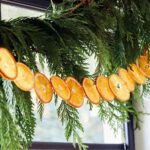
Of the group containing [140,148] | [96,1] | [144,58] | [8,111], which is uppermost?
[96,1]

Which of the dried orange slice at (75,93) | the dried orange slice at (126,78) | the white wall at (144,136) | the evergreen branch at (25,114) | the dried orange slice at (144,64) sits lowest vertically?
the white wall at (144,136)

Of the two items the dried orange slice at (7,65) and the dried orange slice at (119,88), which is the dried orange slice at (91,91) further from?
the dried orange slice at (7,65)

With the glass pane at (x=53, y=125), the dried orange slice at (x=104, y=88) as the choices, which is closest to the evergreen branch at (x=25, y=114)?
the dried orange slice at (x=104, y=88)

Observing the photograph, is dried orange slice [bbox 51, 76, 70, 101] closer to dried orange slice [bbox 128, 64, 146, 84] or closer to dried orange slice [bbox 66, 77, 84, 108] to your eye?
dried orange slice [bbox 66, 77, 84, 108]

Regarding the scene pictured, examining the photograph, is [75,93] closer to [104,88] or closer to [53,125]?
[104,88]

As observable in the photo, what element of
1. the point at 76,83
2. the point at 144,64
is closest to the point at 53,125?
the point at 144,64

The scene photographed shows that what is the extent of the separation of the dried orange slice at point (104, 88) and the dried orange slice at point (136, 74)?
0.07m

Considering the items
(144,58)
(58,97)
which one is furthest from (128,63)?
(58,97)

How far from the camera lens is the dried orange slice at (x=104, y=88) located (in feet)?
1.74

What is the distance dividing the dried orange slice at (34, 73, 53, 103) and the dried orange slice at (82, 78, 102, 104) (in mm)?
66

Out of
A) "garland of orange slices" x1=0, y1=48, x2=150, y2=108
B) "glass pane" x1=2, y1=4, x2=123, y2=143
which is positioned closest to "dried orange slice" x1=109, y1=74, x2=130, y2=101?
"garland of orange slices" x1=0, y1=48, x2=150, y2=108

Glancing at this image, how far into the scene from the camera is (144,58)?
2.06ft

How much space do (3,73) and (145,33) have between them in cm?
30

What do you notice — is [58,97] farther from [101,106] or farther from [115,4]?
[115,4]
